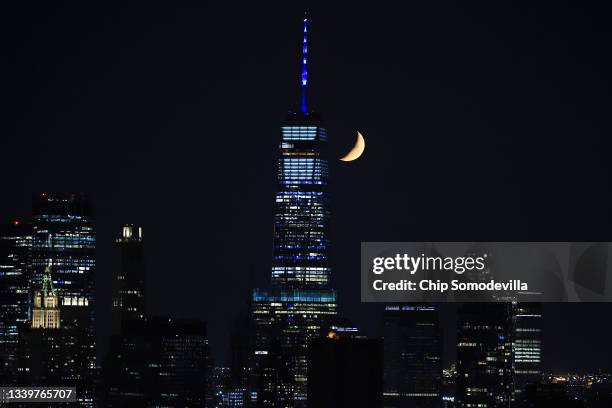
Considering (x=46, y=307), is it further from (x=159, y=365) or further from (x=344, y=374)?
(x=344, y=374)

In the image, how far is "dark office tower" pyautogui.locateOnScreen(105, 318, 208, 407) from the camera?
121562 millimetres

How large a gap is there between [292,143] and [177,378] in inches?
1139

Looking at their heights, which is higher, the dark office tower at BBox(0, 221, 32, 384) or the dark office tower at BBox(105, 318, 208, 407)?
the dark office tower at BBox(0, 221, 32, 384)

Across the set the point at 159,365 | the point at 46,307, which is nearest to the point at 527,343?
the point at 159,365

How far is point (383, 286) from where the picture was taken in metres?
77.5

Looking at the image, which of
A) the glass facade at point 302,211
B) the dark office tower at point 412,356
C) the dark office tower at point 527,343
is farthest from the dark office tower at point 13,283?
the dark office tower at point 527,343

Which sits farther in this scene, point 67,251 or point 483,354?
point 67,251

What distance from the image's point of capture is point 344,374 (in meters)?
86.1

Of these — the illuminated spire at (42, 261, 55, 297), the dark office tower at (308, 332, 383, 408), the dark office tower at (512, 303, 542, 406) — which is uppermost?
the illuminated spire at (42, 261, 55, 297)

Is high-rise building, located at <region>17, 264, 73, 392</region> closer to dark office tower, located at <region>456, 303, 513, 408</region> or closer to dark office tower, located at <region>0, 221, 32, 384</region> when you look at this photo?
dark office tower, located at <region>0, 221, 32, 384</region>

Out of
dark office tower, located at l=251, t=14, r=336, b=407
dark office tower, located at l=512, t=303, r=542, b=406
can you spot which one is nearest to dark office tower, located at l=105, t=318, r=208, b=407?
dark office tower, located at l=251, t=14, r=336, b=407

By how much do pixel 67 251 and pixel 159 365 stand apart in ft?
46.6

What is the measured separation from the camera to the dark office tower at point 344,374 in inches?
3403

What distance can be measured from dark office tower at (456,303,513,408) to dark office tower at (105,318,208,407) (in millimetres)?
16564
